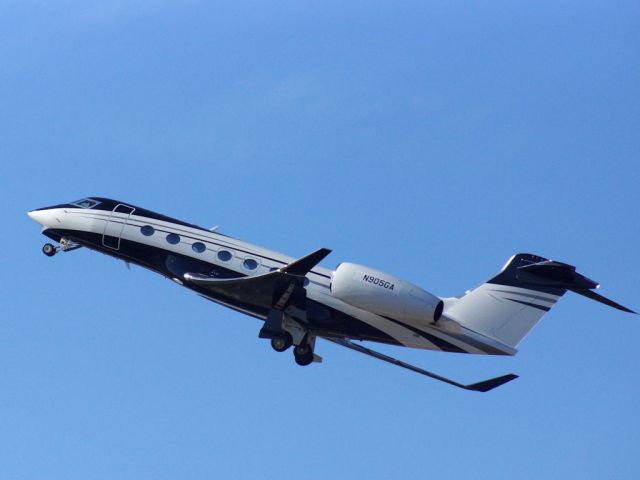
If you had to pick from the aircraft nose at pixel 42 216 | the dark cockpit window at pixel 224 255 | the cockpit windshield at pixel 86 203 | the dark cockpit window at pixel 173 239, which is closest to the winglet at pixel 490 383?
the dark cockpit window at pixel 224 255

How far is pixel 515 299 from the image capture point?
33.1m

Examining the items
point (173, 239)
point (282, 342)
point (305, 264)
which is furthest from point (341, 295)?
point (173, 239)

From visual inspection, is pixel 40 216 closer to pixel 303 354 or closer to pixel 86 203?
pixel 86 203

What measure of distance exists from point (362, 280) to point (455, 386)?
484cm

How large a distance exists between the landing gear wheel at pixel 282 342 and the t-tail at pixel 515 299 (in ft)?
15.1

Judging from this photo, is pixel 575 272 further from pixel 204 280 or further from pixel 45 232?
pixel 45 232

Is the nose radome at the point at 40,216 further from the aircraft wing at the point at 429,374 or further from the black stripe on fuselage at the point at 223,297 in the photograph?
the aircraft wing at the point at 429,374

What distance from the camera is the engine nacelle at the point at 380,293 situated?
30938mm

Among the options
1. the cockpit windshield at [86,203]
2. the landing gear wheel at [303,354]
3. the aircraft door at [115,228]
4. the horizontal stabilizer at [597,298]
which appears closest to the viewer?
the horizontal stabilizer at [597,298]

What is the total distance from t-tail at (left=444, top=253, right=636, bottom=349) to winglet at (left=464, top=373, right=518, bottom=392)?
2.83 feet

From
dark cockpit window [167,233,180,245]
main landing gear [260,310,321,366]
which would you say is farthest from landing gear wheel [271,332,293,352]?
dark cockpit window [167,233,180,245]

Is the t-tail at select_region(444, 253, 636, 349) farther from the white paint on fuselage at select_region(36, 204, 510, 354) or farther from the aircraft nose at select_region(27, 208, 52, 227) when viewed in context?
the aircraft nose at select_region(27, 208, 52, 227)

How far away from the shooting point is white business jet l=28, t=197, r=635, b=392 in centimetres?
3116

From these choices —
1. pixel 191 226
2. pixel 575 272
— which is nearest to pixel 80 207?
pixel 191 226
